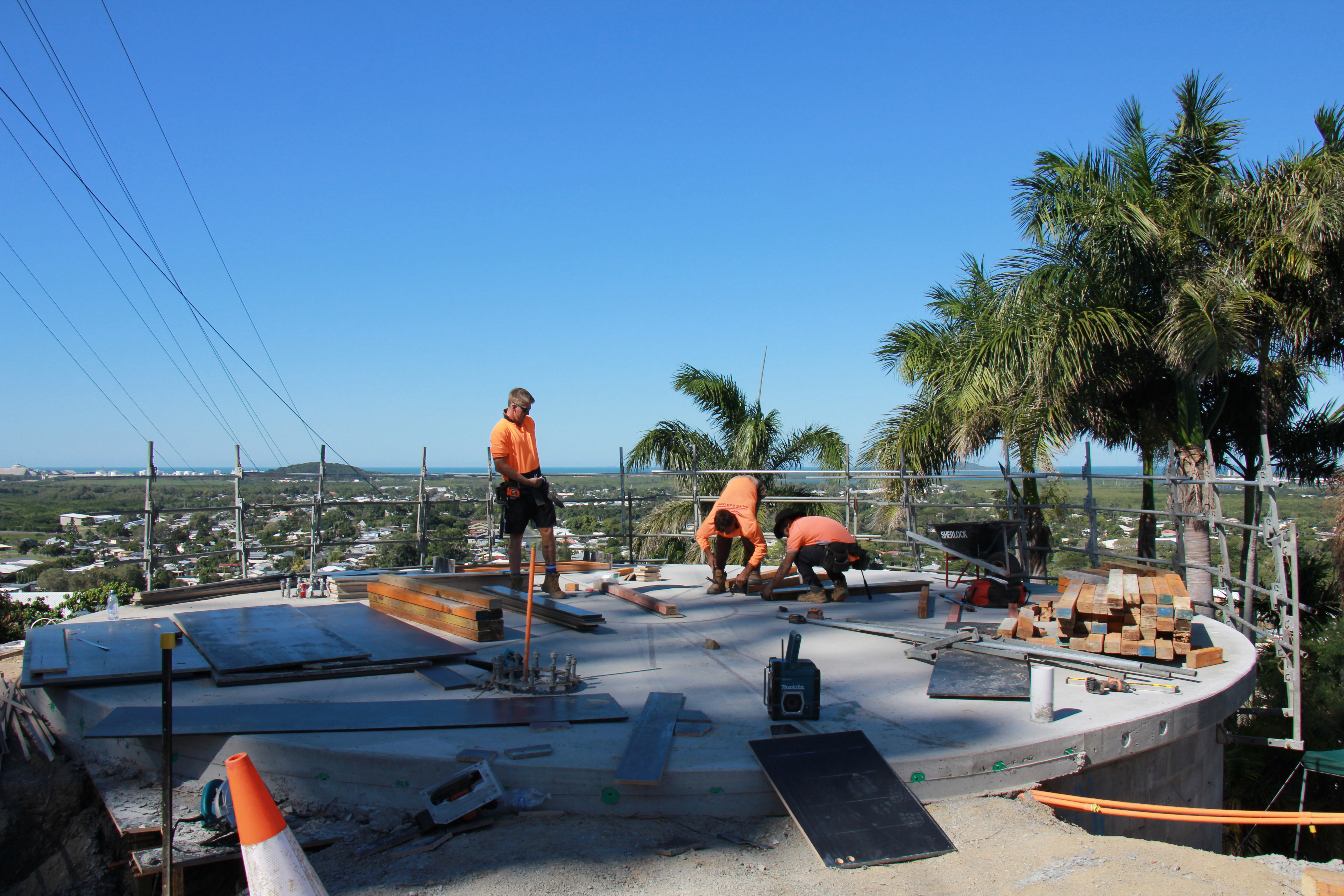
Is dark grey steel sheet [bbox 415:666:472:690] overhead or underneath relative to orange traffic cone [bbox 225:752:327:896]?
underneath

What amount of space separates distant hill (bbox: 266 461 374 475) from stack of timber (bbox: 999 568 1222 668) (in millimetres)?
10506

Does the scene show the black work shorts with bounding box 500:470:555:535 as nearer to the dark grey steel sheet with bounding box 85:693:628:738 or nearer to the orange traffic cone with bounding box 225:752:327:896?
the dark grey steel sheet with bounding box 85:693:628:738

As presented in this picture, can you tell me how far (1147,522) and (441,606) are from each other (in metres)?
11.9

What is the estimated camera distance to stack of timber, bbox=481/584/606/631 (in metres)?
7.66

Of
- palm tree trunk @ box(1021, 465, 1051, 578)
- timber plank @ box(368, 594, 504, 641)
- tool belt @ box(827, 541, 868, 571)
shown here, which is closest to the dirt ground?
timber plank @ box(368, 594, 504, 641)

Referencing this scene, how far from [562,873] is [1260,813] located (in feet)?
11.6

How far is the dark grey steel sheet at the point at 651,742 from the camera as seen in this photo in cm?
402

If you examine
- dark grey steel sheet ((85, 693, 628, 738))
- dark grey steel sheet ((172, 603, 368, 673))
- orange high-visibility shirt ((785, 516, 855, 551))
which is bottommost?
dark grey steel sheet ((85, 693, 628, 738))

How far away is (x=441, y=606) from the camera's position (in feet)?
25.0

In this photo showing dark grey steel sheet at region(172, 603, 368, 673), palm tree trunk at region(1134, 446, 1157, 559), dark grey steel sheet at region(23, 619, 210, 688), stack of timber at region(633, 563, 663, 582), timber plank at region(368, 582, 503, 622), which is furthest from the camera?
palm tree trunk at region(1134, 446, 1157, 559)

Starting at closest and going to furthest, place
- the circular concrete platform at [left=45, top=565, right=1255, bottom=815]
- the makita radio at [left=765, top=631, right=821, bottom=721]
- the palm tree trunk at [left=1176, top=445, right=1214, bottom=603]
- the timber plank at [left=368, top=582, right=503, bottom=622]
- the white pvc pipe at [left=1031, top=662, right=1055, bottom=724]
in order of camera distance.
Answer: the circular concrete platform at [left=45, top=565, right=1255, bottom=815], the white pvc pipe at [left=1031, top=662, right=1055, bottom=724], the makita radio at [left=765, top=631, right=821, bottom=721], the timber plank at [left=368, top=582, right=503, bottom=622], the palm tree trunk at [left=1176, top=445, right=1214, bottom=603]

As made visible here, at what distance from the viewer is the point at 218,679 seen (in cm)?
571

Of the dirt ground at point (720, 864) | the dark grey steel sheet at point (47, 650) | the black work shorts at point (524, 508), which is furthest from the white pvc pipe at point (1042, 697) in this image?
the dark grey steel sheet at point (47, 650)

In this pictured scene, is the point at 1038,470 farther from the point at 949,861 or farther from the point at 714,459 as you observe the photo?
the point at 949,861
